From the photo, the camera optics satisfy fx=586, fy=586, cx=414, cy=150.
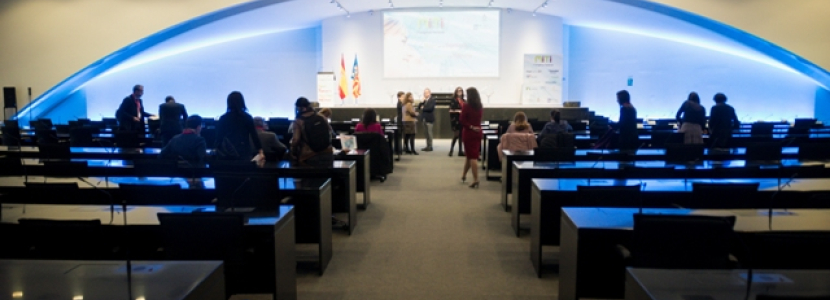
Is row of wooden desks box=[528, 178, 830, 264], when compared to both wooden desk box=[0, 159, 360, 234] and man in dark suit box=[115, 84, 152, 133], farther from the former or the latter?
man in dark suit box=[115, 84, 152, 133]

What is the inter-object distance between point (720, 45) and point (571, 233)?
53.2ft

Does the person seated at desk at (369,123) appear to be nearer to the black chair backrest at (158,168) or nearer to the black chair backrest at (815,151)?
the black chair backrest at (158,168)

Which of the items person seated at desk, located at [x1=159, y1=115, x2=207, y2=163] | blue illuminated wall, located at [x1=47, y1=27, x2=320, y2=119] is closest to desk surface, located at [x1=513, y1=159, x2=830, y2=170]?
person seated at desk, located at [x1=159, y1=115, x2=207, y2=163]

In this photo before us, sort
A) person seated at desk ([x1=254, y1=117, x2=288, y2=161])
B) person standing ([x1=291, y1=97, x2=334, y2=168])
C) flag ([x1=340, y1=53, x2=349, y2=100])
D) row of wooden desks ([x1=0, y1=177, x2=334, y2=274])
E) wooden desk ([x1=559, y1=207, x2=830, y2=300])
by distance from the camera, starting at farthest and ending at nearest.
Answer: flag ([x1=340, y1=53, x2=349, y2=100]) < person seated at desk ([x1=254, y1=117, x2=288, y2=161]) < person standing ([x1=291, y1=97, x2=334, y2=168]) < row of wooden desks ([x1=0, y1=177, x2=334, y2=274]) < wooden desk ([x1=559, y1=207, x2=830, y2=300])

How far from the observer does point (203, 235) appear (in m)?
2.96

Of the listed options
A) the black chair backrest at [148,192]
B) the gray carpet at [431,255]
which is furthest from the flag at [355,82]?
the black chair backrest at [148,192]

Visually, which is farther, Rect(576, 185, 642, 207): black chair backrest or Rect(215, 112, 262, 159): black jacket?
Rect(215, 112, 262, 159): black jacket

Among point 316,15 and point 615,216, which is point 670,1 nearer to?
point 316,15

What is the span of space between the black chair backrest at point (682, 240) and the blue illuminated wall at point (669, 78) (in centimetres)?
1737

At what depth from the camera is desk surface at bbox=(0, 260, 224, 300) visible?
1.88 meters

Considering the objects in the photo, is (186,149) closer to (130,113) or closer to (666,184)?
(666,184)

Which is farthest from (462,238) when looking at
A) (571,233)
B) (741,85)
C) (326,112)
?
(741,85)

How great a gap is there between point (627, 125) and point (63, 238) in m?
6.02

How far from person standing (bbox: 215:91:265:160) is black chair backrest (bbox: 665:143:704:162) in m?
4.05
